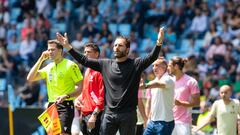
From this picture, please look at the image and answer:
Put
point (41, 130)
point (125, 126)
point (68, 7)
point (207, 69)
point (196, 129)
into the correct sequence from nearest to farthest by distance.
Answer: point (125, 126) → point (196, 129) → point (41, 130) → point (207, 69) → point (68, 7)

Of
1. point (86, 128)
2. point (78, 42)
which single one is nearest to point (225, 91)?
point (86, 128)

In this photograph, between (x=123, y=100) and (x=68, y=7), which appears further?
(x=68, y=7)

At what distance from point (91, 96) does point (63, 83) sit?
514 mm

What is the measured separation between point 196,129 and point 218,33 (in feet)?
33.0

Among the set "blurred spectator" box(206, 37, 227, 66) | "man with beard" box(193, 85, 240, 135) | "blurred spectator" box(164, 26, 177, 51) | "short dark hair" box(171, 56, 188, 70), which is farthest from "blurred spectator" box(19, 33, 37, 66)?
"short dark hair" box(171, 56, 188, 70)

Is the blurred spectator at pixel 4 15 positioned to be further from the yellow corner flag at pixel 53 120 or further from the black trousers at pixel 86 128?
the yellow corner flag at pixel 53 120

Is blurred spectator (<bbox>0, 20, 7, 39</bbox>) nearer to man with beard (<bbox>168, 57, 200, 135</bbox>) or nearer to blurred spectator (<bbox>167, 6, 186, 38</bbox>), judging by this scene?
blurred spectator (<bbox>167, 6, 186, 38</bbox>)

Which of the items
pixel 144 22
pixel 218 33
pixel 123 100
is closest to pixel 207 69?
pixel 218 33

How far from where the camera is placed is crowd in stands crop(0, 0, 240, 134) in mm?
23656

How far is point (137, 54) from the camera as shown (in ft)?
82.3

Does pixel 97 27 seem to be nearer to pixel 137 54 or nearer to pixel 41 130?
pixel 137 54

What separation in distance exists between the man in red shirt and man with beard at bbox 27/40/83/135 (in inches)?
8.0

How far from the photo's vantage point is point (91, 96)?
14.2 m

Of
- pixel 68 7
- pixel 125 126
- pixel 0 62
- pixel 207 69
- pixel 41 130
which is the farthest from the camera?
pixel 68 7
